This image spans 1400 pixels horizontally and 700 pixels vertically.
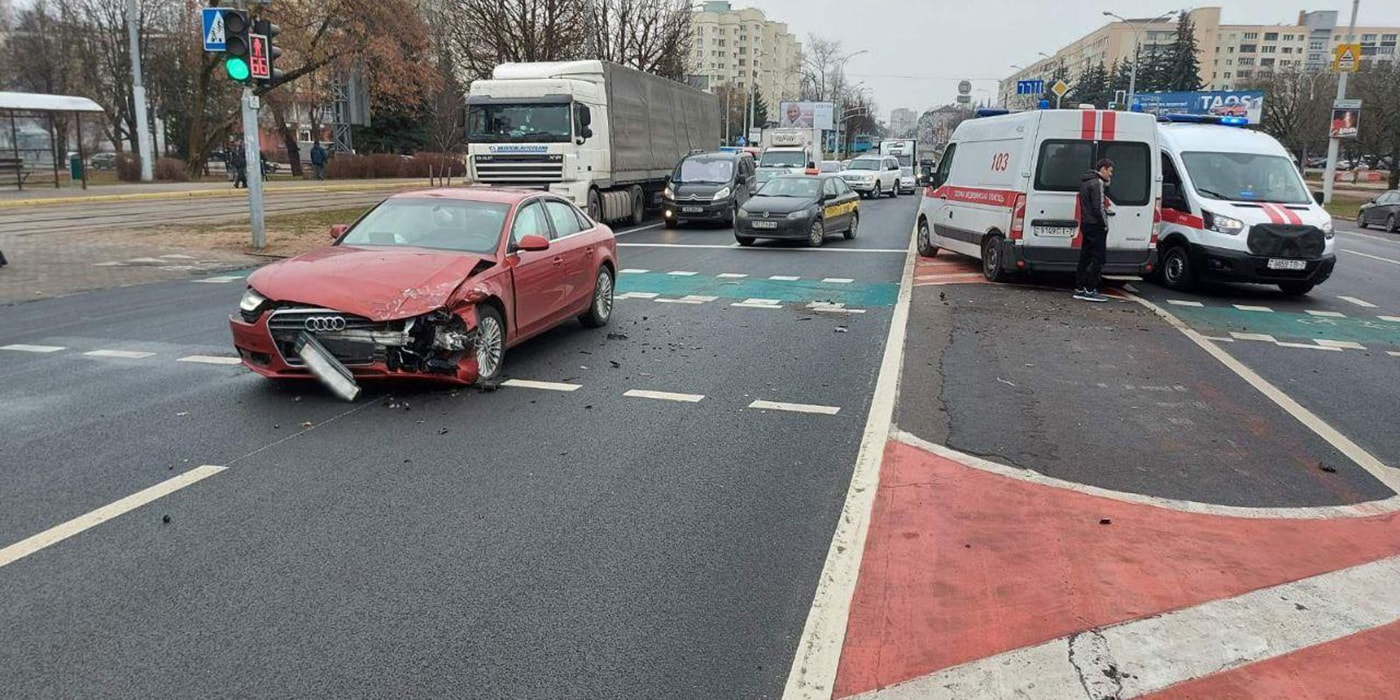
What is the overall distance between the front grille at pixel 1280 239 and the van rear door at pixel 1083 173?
4.17 feet

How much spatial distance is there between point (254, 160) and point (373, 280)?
35.9 feet

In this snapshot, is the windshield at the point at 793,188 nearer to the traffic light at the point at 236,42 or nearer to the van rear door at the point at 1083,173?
the van rear door at the point at 1083,173

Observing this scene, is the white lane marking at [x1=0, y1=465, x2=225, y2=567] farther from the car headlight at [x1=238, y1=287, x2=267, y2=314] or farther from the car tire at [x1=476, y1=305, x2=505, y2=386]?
the car tire at [x1=476, y1=305, x2=505, y2=386]

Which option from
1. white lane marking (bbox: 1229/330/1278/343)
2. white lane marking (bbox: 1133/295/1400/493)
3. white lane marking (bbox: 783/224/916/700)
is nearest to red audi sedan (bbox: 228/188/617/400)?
white lane marking (bbox: 783/224/916/700)

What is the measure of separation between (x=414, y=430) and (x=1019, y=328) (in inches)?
273

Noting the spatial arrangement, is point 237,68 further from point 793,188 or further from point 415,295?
point 793,188

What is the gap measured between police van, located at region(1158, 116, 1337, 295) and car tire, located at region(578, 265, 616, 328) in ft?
27.9

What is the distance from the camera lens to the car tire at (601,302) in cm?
973

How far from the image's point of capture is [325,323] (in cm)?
655

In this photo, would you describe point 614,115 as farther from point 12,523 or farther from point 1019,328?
point 12,523

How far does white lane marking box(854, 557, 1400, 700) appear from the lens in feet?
10.7

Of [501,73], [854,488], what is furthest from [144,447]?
[501,73]

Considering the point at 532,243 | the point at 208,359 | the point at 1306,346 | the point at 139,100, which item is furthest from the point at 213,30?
the point at 139,100

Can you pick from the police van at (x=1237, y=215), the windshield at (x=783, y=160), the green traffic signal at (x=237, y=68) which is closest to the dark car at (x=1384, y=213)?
the windshield at (x=783, y=160)
